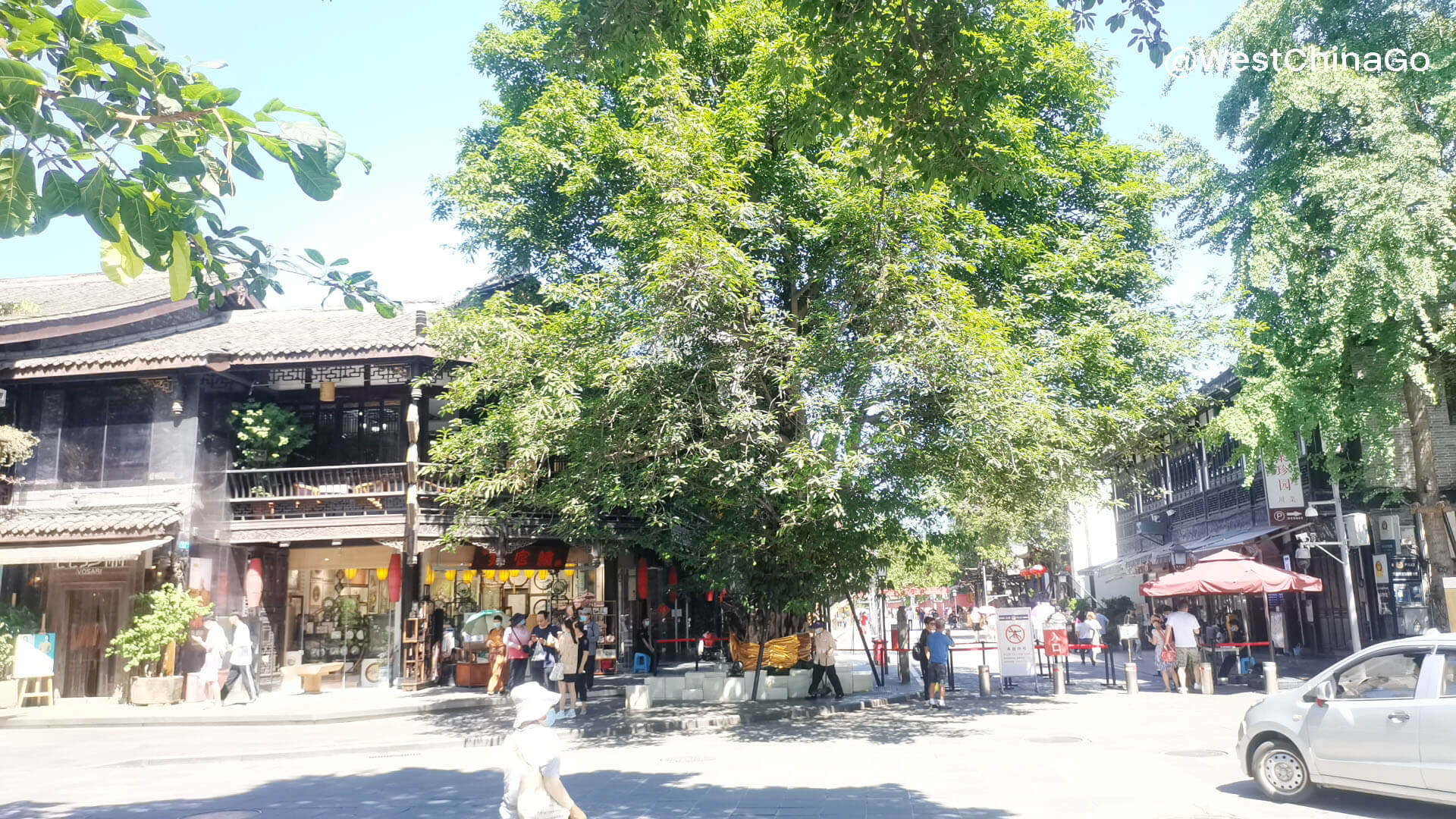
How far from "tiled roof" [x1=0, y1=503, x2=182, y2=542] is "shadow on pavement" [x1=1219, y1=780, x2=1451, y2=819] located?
19453 mm

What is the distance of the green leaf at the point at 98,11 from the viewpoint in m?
4.38

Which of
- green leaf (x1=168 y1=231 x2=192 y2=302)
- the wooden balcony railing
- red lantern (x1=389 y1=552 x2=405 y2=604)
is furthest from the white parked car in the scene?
red lantern (x1=389 y1=552 x2=405 y2=604)

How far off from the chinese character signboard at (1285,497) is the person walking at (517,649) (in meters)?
17.7

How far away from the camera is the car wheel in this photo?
893 centimetres

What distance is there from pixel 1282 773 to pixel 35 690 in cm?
2199

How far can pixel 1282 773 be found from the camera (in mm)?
9086

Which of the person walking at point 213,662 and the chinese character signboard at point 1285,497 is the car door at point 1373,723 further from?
the person walking at point 213,662

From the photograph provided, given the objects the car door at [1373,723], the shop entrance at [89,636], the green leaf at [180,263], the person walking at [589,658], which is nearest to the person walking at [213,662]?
the shop entrance at [89,636]

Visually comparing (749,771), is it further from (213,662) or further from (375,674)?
(375,674)

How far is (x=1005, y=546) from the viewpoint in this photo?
40344 millimetres

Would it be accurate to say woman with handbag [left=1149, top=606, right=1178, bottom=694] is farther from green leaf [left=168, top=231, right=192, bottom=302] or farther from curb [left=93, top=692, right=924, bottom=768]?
green leaf [left=168, top=231, right=192, bottom=302]

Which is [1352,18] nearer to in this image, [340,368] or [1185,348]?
[1185,348]

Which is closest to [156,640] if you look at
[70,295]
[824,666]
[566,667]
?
[566,667]

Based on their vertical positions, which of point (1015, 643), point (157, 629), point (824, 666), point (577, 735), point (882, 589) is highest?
point (882, 589)
